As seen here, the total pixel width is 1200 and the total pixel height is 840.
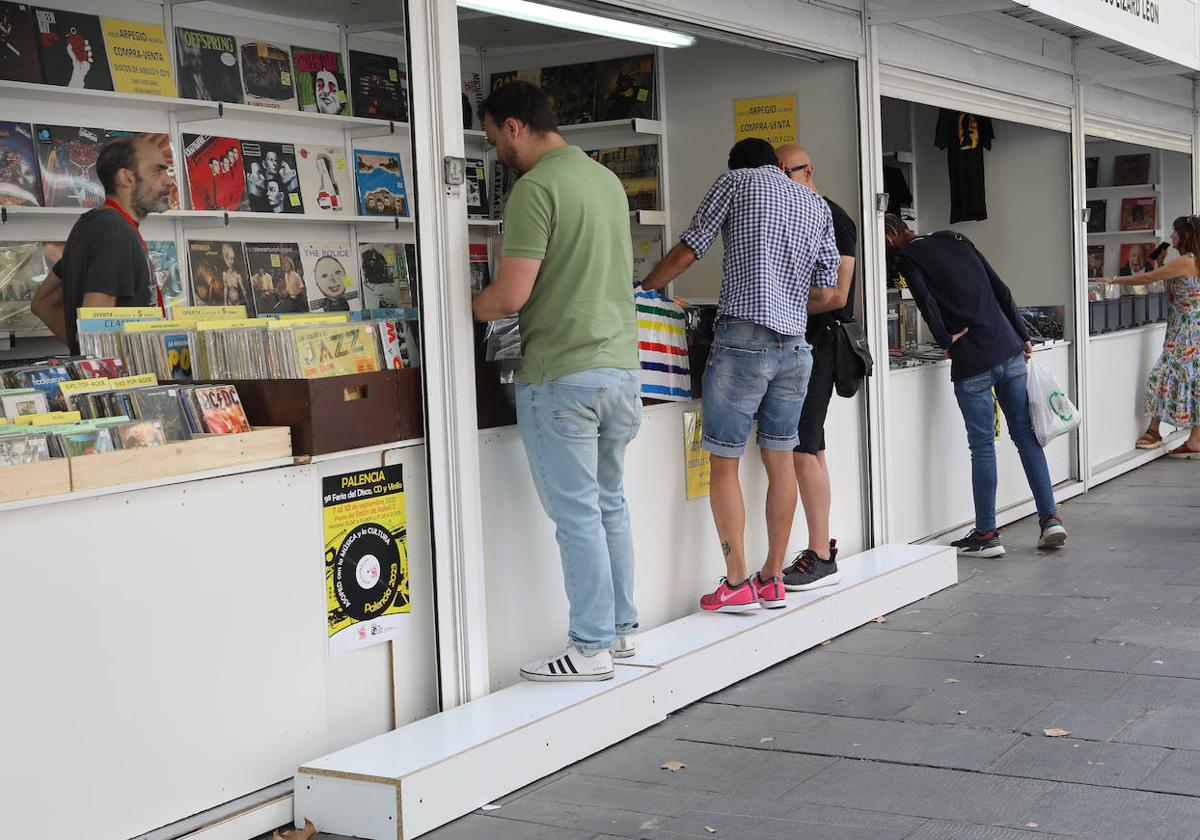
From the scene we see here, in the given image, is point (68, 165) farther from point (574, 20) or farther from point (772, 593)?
point (772, 593)

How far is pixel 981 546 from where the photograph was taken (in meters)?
6.97

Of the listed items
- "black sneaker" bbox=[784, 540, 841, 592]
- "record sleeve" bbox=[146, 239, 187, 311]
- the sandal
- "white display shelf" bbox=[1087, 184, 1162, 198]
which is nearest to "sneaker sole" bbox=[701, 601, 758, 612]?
"black sneaker" bbox=[784, 540, 841, 592]

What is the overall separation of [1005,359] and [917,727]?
123 inches

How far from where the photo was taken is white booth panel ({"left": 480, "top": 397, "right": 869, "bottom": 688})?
4.39 m

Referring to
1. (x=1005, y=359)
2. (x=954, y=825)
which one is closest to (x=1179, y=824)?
(x=954, y=825)

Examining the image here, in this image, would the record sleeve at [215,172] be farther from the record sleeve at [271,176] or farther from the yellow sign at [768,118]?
the yellow sign at [768,118]

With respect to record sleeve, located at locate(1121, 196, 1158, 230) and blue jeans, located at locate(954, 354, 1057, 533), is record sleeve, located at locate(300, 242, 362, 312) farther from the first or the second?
record sleeve, located at locate(1121, 196, 1158, 230)

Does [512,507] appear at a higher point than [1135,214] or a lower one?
lower

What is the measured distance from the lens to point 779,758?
3975 millimetres

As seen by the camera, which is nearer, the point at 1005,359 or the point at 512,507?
the point at 512,507

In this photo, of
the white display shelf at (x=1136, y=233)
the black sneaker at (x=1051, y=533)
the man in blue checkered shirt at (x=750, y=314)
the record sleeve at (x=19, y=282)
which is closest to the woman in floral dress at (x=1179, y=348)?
the white display shelf at (x=1136, y=233)

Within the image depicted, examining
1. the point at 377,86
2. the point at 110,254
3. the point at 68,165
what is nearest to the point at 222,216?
the point at 68,165

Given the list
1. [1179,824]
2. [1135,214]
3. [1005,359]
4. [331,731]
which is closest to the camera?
[1179,824]

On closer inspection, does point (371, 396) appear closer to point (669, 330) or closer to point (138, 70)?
point (669, 330)
